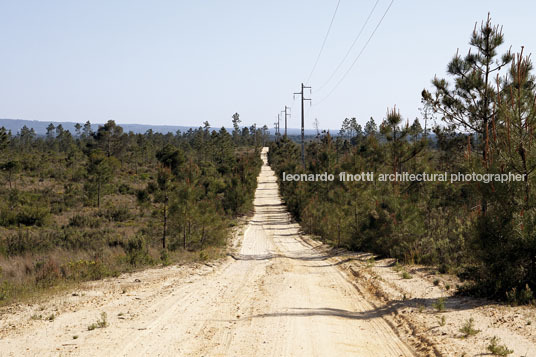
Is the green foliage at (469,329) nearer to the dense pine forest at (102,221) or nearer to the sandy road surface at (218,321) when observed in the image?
the sandy road surface at (218,321)

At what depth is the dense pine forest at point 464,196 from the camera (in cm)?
892

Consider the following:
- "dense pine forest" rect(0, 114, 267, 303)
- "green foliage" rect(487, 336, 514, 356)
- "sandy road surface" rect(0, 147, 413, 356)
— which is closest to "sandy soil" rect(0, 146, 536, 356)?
"sandy road surface" rect(0, 147, 413, 356)

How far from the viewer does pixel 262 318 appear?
8656 mm

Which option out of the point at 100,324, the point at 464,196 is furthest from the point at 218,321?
the point at 464,196

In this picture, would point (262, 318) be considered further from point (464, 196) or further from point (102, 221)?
Result: point (102, 221)

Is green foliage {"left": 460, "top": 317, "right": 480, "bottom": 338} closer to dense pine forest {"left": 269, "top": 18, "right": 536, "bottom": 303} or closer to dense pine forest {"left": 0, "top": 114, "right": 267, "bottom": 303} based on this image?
dense pine forest {"left": 269, "top": 18, "right": 536, "bottom": 303}

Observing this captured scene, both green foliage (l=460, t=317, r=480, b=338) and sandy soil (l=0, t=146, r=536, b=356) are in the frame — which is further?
green foliage (l=460, t=317, r=480, b=338)

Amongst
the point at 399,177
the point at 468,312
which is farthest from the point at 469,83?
the point at 468,312

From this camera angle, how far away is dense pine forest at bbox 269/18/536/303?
892 centimetres

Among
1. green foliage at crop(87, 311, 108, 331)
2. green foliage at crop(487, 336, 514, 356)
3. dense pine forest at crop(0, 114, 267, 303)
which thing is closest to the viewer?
green foliage at crop(487, 336, 514, 356)

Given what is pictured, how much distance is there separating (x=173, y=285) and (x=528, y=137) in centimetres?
920

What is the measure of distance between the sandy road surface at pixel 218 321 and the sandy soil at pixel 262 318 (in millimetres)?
19

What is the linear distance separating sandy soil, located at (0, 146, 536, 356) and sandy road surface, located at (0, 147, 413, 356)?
0.06ft

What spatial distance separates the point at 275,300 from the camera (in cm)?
1027
